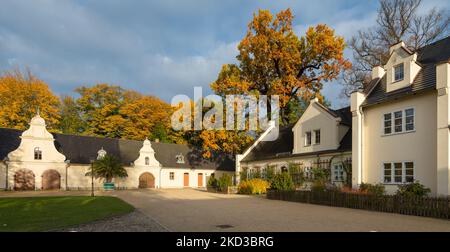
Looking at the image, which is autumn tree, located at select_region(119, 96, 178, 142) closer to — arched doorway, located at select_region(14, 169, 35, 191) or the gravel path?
arched doorway, located at select_region(14, 169, 35, 191)

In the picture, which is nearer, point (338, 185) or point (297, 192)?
point (297, 192)

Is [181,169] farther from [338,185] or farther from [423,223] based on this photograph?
[423,223]

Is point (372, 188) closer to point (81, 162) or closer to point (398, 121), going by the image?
point (398, 121)

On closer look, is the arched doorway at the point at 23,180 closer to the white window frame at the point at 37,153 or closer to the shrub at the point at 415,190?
the white window frame at the point at 37,153

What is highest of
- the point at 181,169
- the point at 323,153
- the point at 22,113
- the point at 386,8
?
the point at 386,8

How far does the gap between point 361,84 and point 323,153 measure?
47.9 feet

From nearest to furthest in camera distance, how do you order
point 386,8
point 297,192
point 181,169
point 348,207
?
point 348,207 → point 297,192 → point 386,8 → point 181,169

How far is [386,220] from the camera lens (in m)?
12.0

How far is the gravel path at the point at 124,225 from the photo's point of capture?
33.6ft

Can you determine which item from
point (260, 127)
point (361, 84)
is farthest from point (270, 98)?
point (361, 84)

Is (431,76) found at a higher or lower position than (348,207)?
higher

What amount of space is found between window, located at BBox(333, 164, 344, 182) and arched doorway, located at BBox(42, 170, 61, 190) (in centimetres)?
2826

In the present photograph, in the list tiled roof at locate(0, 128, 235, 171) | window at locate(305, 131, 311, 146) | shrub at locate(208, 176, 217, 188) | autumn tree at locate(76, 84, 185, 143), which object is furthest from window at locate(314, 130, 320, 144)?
autumn tree at locate(76, 84, 185, 143)

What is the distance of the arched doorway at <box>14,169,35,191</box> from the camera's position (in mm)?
32856
